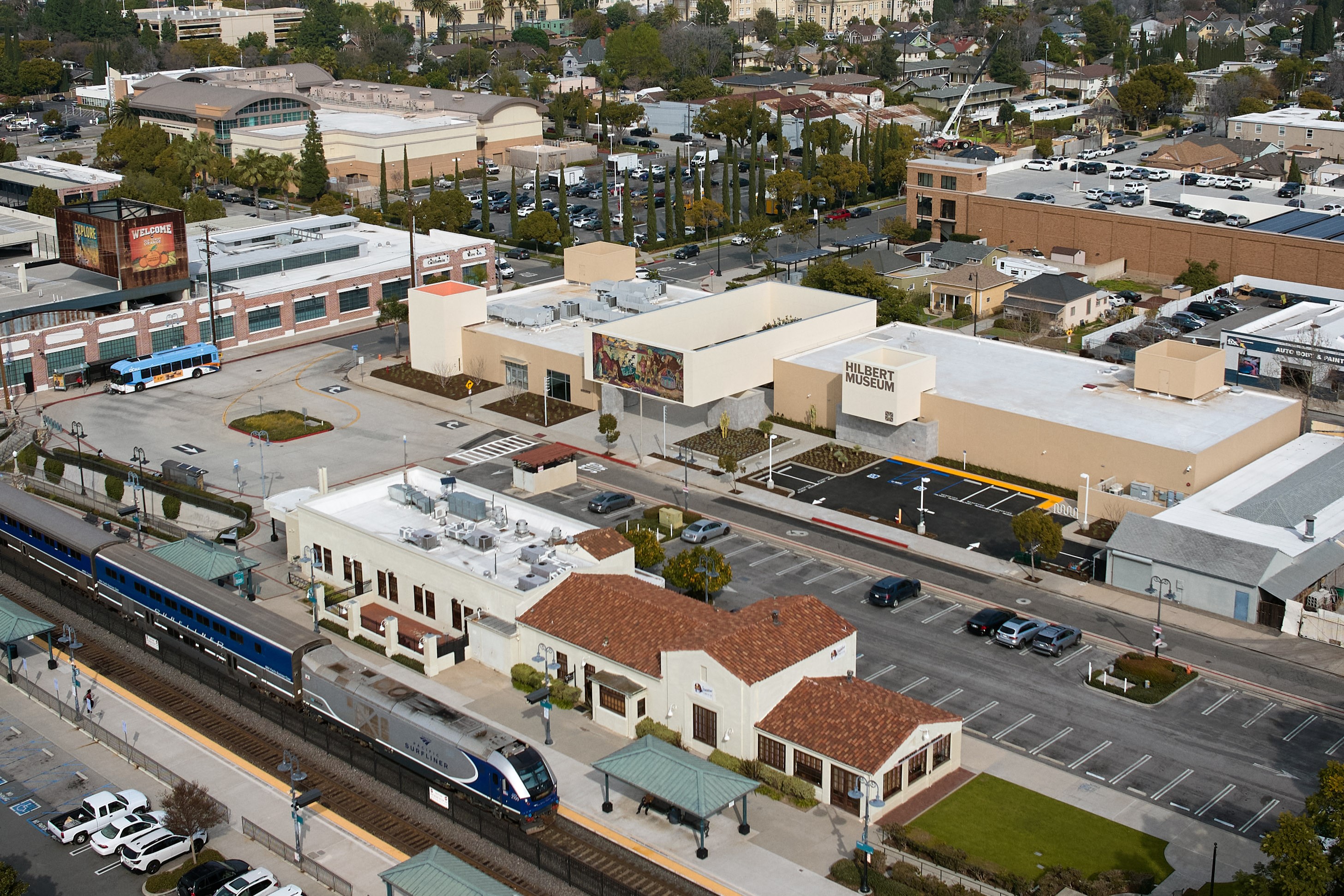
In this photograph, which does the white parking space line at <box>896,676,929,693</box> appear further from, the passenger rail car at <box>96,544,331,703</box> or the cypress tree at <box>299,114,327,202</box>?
the cypress tree at <box>299,114,327,202</box>

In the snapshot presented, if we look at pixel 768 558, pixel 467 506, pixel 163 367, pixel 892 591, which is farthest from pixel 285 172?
pixel 892 591

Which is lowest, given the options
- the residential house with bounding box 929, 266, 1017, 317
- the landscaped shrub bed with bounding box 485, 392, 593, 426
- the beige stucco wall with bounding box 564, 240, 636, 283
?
the landscaped shrub bed with bounding box 485, 392, 593, 426

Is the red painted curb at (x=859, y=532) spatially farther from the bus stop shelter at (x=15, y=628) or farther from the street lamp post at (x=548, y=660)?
the bus stop shelter at (x=15, y=628)

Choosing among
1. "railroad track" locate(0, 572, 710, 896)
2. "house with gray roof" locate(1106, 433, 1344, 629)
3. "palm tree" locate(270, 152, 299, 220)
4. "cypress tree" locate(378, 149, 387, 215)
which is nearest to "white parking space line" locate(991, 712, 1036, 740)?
"house with gray roof" locate(1106, 433, 1344, 629)

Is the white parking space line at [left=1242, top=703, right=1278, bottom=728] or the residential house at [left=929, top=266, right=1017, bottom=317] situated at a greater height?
the residential house at [left=929, top=266, right=1017, bottom=317]

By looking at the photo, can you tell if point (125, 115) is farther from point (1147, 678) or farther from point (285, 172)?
point (1147, 678)

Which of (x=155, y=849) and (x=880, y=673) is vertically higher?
(x=880, y=673)
